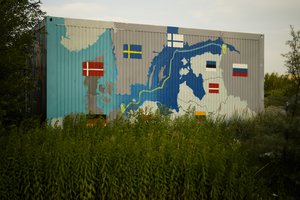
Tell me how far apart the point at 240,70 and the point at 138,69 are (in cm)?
369

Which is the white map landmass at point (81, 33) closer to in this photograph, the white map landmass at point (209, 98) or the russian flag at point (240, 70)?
the white map landmass at point (209, 98)

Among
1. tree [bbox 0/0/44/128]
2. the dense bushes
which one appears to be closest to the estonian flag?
tree [bbox 0/0/44/128]

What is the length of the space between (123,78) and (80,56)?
1.40 m

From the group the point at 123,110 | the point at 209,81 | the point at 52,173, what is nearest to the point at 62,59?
the point at 123,110

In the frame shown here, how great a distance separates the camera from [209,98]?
12.8m

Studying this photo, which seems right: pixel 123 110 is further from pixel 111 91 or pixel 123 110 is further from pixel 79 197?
pixel 79 197

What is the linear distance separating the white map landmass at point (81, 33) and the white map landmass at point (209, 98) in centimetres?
300

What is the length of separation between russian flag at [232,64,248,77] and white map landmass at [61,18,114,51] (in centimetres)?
438

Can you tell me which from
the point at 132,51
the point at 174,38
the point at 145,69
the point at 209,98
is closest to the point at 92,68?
the point at 132,51

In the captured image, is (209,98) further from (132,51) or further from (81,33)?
(81,33)

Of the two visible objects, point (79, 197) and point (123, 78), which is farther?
point (123, 78)

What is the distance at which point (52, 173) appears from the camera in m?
5.80

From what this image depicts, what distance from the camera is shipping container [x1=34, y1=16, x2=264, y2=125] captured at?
11.1 metres

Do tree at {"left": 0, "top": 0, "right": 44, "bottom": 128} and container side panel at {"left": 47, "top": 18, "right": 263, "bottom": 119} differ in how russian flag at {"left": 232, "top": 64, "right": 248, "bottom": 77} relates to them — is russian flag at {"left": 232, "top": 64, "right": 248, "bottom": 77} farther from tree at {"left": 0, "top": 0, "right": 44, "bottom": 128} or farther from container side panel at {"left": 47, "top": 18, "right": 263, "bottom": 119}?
tree at {"left": 0, "top": 0, "right": 44, "bottom": 128}
